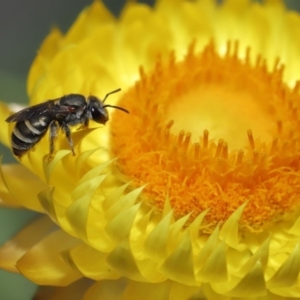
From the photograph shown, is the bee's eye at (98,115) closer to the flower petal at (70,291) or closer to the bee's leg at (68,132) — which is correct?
the bee's leg at (68,132)

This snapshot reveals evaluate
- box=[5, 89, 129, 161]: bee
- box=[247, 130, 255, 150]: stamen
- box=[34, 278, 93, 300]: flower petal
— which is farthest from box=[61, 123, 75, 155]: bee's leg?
box=[247, 130, 255, 150]: stamen

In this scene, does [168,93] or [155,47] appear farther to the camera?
[155,47]

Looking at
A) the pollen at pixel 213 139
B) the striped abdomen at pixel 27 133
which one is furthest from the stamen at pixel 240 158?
the striped abdomen at pixel 27 133

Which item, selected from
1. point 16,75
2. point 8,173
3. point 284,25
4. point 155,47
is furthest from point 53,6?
point 8,173

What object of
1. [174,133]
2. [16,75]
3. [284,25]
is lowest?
[16,75]

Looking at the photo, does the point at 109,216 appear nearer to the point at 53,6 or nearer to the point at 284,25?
the point at 284,25

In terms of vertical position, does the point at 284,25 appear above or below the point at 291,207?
above

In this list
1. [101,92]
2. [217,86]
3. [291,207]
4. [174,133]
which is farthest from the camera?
[101,92]

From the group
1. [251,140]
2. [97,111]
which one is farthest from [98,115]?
[251,140]
